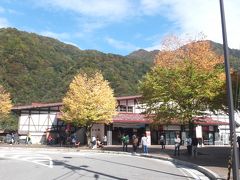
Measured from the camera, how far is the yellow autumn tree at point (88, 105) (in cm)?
3934

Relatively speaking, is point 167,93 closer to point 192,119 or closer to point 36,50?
point 192,119

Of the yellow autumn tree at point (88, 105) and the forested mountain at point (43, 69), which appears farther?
the forested mountain at point (43, 69)

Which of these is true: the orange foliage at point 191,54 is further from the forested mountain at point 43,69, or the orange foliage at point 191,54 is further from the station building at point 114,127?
the forested mountain at point 43,69

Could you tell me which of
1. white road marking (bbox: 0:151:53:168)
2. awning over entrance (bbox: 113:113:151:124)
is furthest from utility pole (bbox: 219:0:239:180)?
awning over entrance (bbox: 113:113:151:124)

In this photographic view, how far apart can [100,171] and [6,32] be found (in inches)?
3910

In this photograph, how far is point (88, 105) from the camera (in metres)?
39.9

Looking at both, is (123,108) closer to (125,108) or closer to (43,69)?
(125,108)

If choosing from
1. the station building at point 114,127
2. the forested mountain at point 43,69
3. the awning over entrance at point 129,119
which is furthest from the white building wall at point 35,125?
the forested mountain at point 43,69

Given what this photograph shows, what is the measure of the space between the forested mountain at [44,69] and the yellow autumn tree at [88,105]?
3743 cm

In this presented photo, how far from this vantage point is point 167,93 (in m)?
29.5

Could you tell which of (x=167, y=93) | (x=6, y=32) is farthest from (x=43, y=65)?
(x=167, y=93)

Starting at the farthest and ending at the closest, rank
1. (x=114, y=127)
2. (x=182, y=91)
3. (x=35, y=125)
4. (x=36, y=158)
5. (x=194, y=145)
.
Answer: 1. (x=35, y=125)
2. (x=114, y=127)
3. (x=182, y=91)
4. (x=194, y=145)
5. (x=36, y=158)

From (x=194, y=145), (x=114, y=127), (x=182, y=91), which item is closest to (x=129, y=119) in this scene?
(x=114, y=127)

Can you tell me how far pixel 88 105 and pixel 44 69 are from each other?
6250cm
